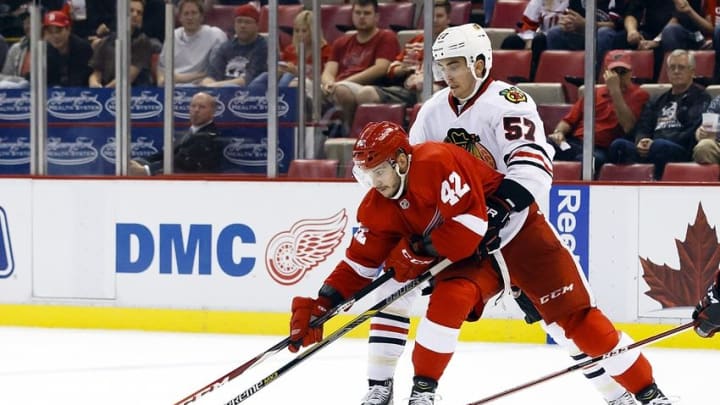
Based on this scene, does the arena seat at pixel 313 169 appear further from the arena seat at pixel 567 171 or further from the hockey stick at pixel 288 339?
the hockey stick at pixel 288 339

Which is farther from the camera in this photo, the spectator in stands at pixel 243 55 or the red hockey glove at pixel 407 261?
the spectator in stands at pixel 243 55

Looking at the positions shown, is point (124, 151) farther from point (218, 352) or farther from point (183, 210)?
point (218, 352)

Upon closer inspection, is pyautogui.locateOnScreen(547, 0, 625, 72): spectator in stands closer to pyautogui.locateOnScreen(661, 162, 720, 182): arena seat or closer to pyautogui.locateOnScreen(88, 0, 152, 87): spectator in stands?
pyautogui.locateOnScreen(661, 162, 720, 182): arena seat

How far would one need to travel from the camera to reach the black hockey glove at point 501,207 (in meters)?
3.82

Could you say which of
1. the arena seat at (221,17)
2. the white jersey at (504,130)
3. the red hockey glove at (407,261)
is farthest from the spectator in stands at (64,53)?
the red hockey glove at (407,261)

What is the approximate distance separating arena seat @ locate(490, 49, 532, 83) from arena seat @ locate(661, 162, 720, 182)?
96 cm

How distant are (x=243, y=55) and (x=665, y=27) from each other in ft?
7.06

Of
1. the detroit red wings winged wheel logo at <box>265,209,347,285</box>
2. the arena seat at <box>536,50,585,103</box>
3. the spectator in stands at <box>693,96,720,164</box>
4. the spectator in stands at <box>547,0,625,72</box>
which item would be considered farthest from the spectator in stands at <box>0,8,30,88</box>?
the spectator in stands at <box>693,96,720,164</box>

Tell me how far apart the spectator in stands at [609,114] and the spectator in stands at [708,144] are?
325 millimetres

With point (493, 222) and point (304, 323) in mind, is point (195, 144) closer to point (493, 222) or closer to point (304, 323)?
point (304, 323)

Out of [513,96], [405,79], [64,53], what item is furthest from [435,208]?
[64,53]

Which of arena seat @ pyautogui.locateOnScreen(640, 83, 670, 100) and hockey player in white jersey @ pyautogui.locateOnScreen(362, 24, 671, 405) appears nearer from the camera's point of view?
hockey player in white jersey @ pyautogui.locateOnScreen(362, 24, 671, 405)

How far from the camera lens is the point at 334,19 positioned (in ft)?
24.0

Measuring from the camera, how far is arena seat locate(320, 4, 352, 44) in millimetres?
7258
